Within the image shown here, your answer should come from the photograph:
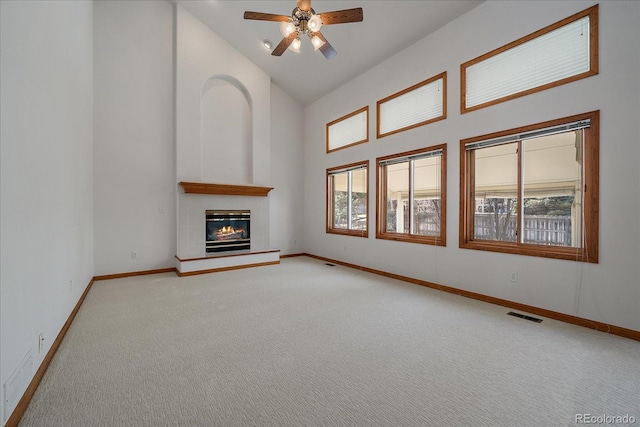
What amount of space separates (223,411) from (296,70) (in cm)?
619

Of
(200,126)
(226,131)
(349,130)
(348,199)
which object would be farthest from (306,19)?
(348,199)

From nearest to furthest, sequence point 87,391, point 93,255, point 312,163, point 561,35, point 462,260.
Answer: point 87,391
point 561,35
point 462,260
point 93,255
point 312,163

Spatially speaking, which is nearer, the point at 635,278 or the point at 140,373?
the point at 140,373

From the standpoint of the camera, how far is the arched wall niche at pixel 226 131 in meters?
5.86

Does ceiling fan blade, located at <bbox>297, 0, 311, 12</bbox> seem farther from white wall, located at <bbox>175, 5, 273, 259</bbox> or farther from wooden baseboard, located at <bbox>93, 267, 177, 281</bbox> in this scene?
wooden baseboard, located at <bbox>93, 267, 177, 281</bbox>

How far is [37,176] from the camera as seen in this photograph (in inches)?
80.4

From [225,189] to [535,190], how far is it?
16.8 feet

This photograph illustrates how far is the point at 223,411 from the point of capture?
1.67 metres

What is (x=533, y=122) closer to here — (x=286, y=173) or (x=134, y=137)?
(x=286, y=173)

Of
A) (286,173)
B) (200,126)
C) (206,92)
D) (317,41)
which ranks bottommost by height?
(286,173)

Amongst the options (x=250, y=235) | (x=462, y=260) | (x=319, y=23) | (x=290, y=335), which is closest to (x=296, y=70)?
(x=319, y=23)

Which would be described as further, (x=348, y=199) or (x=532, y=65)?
(x=348, y=199)

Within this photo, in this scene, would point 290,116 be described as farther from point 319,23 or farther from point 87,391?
point 87,391

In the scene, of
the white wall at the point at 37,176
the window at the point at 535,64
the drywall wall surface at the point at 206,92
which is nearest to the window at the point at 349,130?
the drywall wall surface at the point at 206,92
